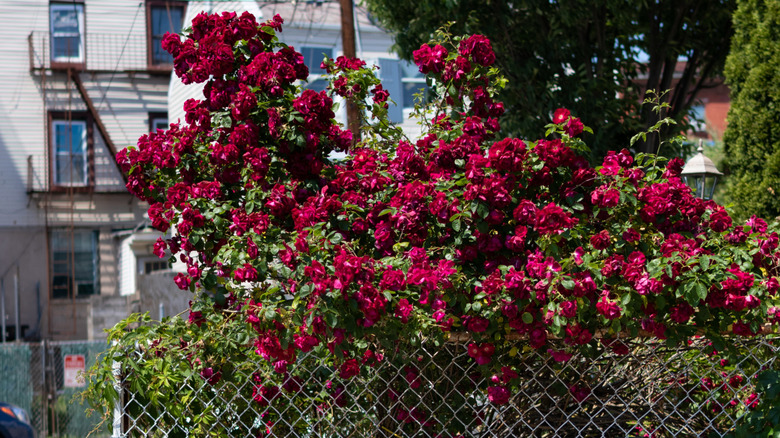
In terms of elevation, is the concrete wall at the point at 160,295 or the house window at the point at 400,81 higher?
the house window at the point at 400,81

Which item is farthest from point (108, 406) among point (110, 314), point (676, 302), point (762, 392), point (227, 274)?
point (110, 314)

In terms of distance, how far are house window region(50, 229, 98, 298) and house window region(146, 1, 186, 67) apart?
204 inches

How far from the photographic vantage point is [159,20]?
909 inches

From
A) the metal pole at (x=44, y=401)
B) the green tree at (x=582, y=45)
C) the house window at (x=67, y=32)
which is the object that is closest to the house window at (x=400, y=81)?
the green tree at (x=582, y=45)

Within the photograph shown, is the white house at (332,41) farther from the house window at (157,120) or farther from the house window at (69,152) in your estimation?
the house window at (69,152)

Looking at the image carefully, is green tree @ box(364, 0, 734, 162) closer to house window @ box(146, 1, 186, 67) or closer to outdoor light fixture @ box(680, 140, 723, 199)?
outdoor light fixture @ box(680, 140, 723, 199)

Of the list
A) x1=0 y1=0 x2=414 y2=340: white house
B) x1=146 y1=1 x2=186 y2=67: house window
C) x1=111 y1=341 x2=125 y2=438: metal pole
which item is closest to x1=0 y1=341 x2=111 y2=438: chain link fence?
x1=0 y1=0 x2=414 y2=340: white house

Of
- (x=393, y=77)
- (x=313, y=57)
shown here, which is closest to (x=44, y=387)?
(x=313, y=57)

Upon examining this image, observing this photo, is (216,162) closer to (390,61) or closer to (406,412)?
(406,412)

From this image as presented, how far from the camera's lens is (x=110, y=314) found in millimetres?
17266

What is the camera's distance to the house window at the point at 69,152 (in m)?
22.4

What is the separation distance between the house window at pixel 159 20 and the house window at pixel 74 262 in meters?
5.19

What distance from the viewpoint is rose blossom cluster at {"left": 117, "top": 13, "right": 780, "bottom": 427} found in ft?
8.79

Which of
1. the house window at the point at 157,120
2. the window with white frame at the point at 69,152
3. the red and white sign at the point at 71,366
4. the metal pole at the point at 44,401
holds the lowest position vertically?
the metal pole at the point at 44,401
